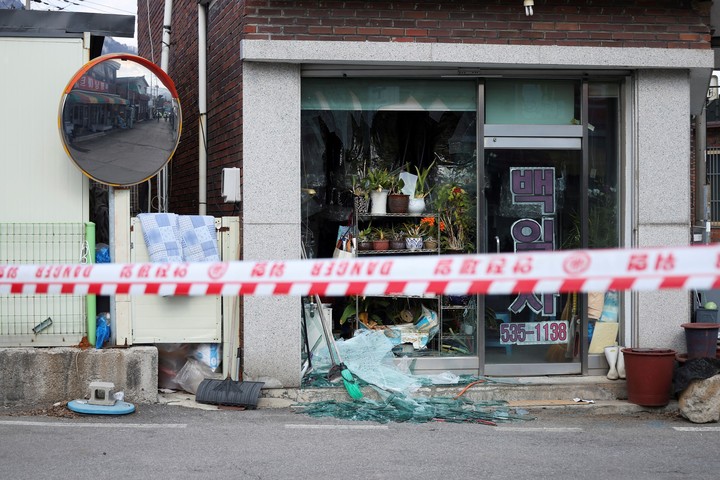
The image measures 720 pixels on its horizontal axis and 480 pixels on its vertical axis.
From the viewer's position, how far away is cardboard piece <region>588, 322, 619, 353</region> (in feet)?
31.0

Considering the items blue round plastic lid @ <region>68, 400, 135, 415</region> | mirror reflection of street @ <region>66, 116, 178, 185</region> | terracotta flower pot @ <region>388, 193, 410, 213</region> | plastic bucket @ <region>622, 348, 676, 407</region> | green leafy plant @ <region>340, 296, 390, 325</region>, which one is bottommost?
blue round plastic lid @ <region>68, 400, 135, 415</region>

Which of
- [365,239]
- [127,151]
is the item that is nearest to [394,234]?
[365,239]

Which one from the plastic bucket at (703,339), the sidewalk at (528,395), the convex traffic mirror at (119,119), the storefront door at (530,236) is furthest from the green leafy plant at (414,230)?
the plastic bucket at (703,339)

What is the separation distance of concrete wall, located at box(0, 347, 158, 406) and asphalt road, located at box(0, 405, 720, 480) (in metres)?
0.23

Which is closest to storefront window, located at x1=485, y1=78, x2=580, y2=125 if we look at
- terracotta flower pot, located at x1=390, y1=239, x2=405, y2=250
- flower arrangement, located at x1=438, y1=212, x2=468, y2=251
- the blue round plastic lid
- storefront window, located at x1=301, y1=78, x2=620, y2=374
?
storefront window, located at x1=301, y1=78, x2=620, y2=374

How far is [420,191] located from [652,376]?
3.07 m

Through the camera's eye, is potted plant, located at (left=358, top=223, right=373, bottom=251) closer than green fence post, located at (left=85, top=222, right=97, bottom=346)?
No

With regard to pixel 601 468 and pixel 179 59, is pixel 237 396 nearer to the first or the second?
pixel 601 468

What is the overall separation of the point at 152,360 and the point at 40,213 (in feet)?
6.01

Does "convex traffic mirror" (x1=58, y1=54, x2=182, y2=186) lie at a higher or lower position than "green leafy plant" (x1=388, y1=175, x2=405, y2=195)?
higher

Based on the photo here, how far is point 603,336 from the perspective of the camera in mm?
9461

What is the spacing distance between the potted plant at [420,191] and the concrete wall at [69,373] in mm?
3189

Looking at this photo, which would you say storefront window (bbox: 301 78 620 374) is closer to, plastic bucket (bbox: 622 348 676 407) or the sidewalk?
the sidewalk

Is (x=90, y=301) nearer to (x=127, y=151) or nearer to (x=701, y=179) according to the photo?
(x=127, y=151)
